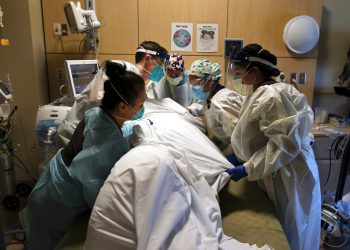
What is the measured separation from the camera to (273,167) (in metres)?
1.50

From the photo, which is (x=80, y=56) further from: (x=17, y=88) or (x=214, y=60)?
(x=214, y=60)

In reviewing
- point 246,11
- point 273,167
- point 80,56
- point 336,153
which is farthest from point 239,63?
point 80,56

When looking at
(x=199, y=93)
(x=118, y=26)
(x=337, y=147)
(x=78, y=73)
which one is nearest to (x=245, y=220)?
(x=199, y=93)

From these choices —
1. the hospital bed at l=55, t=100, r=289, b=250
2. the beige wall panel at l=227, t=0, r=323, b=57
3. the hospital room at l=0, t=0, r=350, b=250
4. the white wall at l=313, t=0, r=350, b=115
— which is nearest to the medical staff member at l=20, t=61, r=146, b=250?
the hospital room at l=0, t=0, r=350, b=250

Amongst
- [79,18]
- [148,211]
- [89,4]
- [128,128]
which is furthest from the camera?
[89,4]

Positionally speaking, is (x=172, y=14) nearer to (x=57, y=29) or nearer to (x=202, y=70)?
(x=202, y=70)

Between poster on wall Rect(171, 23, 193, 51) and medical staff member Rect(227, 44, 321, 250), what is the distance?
121 centimetres

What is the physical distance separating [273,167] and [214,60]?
→ 5.49 feet

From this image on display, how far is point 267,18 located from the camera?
283 cm

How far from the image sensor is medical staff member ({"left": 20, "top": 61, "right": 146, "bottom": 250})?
1.30 metres

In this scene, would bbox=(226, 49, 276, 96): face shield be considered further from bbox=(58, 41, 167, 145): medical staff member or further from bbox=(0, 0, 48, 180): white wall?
bbox=(0, 0, 48, 180): white wall

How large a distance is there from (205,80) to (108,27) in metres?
1.24

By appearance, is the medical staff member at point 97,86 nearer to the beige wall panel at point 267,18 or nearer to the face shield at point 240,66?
the face shield at point 240,66

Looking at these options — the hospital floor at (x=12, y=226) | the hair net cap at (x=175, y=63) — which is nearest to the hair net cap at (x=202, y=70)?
the hair net cap at (x=175, y=63)
